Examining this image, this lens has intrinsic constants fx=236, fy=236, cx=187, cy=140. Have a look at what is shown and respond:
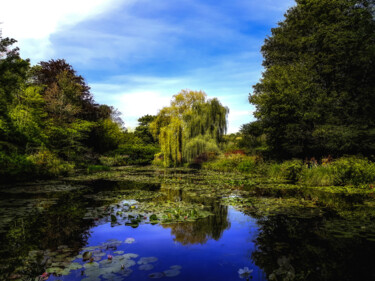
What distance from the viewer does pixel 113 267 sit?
301 cm

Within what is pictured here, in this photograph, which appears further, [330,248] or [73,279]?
[330,248]

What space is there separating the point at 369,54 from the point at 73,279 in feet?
62.8

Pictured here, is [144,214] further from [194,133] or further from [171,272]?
[194,133]

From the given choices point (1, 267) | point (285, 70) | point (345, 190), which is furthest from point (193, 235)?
point (285, 70)

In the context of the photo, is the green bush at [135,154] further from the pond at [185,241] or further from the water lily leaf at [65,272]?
the water lily leaf at [65,272]

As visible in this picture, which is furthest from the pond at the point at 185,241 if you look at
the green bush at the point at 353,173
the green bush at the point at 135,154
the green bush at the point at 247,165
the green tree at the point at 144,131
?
the green tree at the point at 144,131

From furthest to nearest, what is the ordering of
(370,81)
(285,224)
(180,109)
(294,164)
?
(180,109) → (370,81) → (294,164) → (285,224)

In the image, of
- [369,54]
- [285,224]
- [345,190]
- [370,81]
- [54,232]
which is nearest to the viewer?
[54,232]

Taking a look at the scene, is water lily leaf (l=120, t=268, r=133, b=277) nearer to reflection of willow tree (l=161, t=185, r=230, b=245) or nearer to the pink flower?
the pink flower

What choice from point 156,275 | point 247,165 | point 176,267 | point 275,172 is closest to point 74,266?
point 156,275

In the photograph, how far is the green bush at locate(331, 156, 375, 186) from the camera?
35.6 feet

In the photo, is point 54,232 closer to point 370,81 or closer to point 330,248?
point 330,248

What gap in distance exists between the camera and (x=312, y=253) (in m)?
3.66

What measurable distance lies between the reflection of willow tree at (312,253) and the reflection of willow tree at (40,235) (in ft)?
9.60
